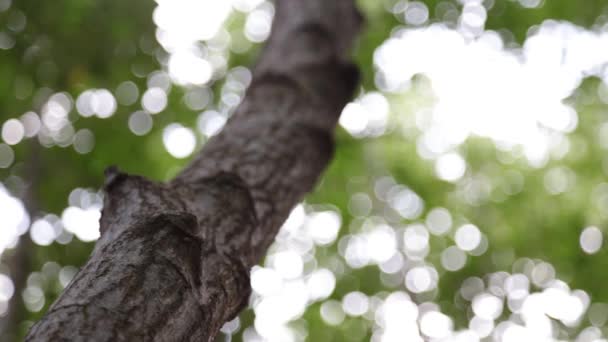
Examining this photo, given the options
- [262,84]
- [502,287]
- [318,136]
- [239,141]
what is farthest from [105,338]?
[502,287]

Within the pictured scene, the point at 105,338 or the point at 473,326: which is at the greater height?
the point at 105,338

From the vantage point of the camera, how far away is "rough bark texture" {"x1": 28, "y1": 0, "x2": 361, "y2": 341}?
1.24 meters

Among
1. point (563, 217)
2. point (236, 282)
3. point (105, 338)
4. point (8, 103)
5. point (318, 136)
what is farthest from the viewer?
point (563, 217)

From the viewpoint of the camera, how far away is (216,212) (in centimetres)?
176

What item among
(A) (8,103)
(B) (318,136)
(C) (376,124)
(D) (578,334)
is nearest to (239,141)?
(B) (318,136)

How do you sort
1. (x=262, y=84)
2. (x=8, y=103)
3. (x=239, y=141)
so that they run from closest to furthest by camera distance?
(x=239, y=141) < (x=262, y=84) < (x=8, y=103)

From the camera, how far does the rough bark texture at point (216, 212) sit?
1238 millimetres

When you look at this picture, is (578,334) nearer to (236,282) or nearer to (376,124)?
(376,124)

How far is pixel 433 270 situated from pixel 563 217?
62.5 inches

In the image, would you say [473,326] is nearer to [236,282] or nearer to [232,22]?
[232,22]

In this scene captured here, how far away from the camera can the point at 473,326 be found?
6.63 meters

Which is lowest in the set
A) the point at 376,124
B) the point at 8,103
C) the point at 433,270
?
the point at 433,270

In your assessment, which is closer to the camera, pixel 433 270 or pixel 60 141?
pixel 60 141

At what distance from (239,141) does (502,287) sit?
551cm
